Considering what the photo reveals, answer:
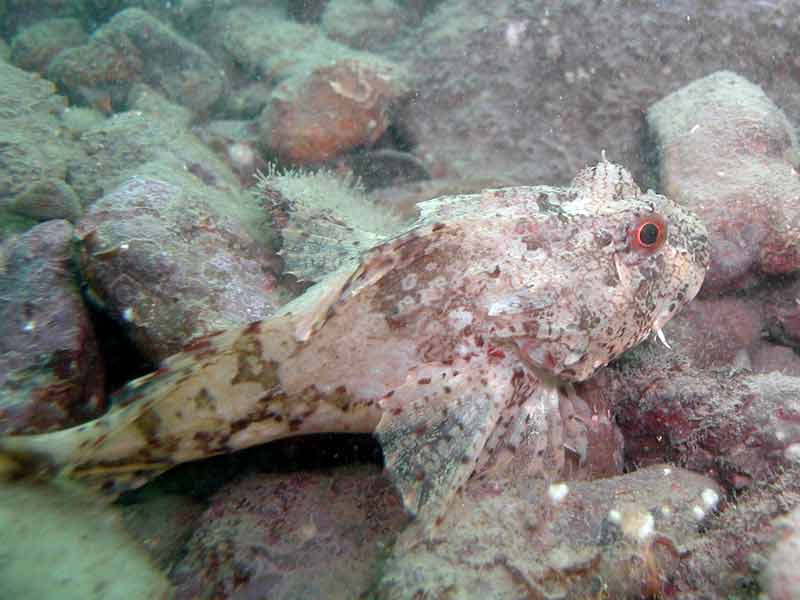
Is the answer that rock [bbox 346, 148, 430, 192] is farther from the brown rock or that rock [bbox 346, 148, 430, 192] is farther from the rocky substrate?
the brown rock

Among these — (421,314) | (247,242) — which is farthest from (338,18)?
(421,314)

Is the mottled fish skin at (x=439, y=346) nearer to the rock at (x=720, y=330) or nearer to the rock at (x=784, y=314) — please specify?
the rock at (x=720, y=330)

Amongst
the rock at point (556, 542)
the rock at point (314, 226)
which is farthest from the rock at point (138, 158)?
the rock at point (556, 542)

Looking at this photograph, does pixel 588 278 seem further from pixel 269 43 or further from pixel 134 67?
pixel 134 67

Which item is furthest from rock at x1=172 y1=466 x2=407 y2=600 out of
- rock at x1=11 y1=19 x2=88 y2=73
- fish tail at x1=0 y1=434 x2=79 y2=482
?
rock at x1=11 y1=19 x2=88 y2=73

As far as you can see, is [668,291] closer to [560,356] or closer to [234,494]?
[560,356]
